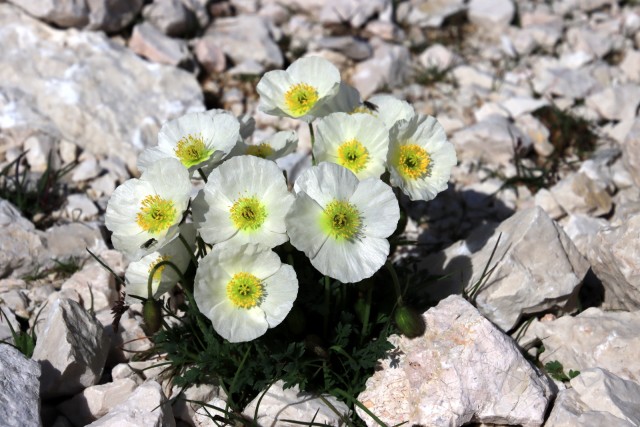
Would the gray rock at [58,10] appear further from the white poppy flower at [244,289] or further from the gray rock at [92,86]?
the white poppy flower at [244,289]

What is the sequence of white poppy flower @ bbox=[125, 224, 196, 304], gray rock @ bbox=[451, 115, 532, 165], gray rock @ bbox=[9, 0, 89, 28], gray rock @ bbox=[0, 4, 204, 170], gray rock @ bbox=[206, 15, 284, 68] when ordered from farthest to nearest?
1. gray rock @ bbox=[206, 15, 284, 68]
2. gray rock @ bbox=[9, 0, 89, 28]
3. gray rock @ bbox=[451, 115, 532, 165]
4. gray rock @ bbox=[0, 4, 204, 170]
5. white poppy flower @ bbox=[125, 224, 196, 304]

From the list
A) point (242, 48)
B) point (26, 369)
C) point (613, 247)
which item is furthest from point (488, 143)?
point (26, 369)

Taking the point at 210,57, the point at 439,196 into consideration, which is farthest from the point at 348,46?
the point at 439,196

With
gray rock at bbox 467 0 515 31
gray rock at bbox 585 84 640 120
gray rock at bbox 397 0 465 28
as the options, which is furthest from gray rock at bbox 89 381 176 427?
gray rock at bbox 467 0 515 31

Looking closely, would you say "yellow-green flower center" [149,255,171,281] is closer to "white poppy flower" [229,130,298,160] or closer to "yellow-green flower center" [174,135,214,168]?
"yellow-green flower center" [174,135,214,168]

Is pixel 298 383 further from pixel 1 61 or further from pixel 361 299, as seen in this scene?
pixel 1 61

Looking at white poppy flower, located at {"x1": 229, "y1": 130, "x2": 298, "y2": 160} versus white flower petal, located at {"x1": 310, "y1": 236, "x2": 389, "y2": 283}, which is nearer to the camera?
white flower petal, located at {"x1": 310, "y1": 236, "x2": 389, "y2": 283}
